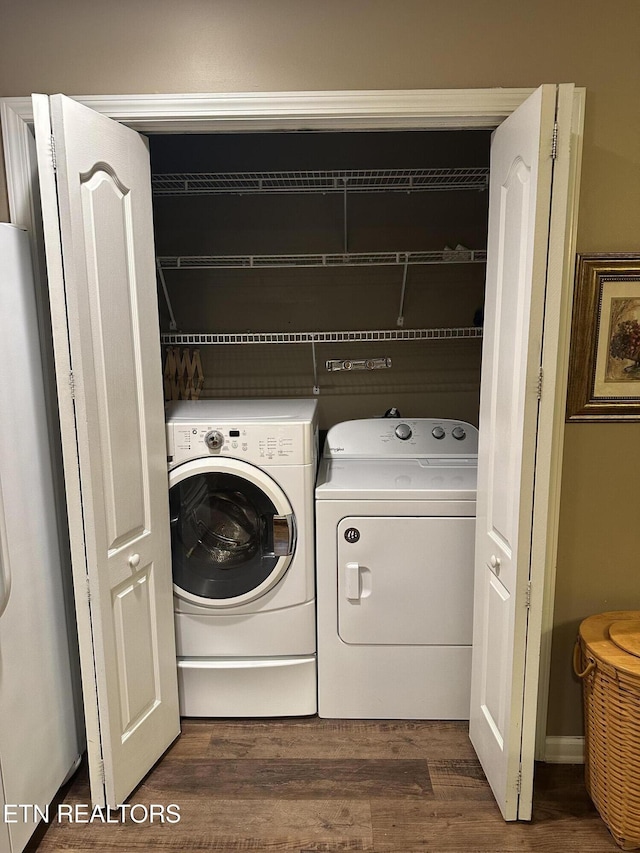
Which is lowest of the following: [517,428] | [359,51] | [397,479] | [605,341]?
[397,479]

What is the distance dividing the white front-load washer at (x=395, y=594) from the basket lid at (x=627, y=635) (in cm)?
52

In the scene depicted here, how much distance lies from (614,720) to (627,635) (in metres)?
0.24

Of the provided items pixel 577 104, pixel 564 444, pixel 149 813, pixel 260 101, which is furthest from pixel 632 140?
pixel 149 813

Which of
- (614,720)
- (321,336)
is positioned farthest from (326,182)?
(614,720)

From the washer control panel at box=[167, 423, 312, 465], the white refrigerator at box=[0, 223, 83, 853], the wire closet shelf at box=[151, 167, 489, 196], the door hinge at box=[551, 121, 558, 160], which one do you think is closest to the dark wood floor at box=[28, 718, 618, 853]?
the white refrigerator at box=[0, 223, 83, 853]

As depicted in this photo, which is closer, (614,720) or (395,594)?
(614,720)

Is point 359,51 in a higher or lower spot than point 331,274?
higher

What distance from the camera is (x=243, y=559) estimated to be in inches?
87.7

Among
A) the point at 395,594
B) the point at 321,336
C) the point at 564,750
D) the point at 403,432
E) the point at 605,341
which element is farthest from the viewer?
the point at 321,336

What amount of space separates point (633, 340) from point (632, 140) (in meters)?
0.57

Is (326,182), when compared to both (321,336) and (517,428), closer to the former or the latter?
(321,336)

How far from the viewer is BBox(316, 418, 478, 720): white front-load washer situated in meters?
2.14

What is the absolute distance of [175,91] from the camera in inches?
68.8

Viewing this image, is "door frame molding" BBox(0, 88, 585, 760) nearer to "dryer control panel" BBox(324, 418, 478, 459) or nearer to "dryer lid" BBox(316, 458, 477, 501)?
"dryer lid" BBox(316, 458, 477, 501)
